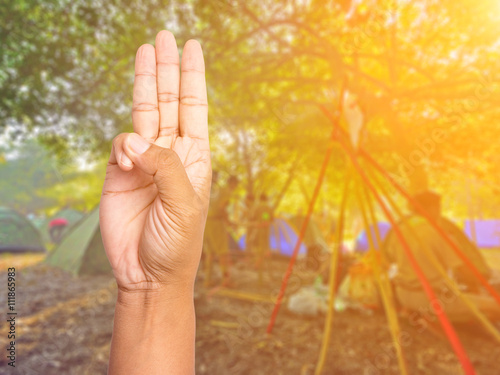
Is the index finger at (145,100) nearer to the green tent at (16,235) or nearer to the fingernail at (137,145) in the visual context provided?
the fingernail at (137,145)

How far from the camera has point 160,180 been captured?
103cm

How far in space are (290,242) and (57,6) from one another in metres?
11.4

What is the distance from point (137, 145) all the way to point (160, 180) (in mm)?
133

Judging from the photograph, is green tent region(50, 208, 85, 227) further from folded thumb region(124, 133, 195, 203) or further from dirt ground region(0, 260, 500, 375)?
folded thumb region(124, 133, 195, 203)

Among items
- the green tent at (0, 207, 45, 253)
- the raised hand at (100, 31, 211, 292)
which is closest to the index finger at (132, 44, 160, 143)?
the raised hand at (100, 31, 211, 292)

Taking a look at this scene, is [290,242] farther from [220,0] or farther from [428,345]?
[220,0]

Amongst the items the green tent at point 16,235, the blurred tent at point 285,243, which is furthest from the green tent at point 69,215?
the blurred tent at point 285,243

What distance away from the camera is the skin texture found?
1025 mm

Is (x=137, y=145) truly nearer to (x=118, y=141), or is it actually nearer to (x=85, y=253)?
(x=118, y=141)

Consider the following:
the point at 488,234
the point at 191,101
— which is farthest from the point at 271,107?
the point at 488,234

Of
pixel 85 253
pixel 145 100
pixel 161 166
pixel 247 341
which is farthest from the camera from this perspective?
pixel 85 253

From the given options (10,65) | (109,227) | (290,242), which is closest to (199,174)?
(109,227)

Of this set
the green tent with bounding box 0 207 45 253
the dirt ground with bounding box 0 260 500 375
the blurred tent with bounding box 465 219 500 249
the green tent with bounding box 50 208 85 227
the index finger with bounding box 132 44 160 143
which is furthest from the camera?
the blurred tent with bounding box 465 219 500 249

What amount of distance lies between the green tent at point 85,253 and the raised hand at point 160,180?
8792 mm
